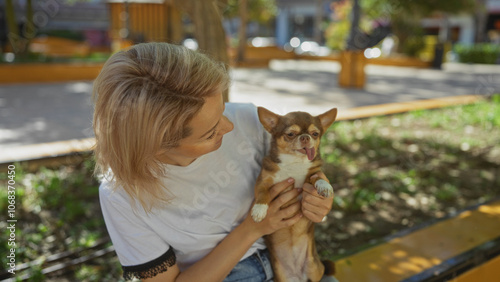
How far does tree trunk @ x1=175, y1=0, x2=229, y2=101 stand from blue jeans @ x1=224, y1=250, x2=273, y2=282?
2.46 meters

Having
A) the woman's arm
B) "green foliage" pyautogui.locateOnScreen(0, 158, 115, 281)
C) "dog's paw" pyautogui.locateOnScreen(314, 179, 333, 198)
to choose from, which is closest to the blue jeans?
the woman's arm

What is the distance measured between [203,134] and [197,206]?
0.36 metres

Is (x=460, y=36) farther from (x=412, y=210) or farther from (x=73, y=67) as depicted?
(x=412, y=210)

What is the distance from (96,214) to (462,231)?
3337mm

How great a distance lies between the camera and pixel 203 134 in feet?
5.12

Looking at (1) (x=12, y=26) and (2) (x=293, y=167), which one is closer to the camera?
(2) (x=293, y=167)

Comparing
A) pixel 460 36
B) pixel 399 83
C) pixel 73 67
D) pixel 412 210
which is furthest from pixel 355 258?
pixel 460 36

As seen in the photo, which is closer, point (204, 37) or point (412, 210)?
point (204, 37)

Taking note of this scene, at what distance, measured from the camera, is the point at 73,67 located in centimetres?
1474

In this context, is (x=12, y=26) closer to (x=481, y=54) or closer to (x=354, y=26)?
(x=354, y=26)

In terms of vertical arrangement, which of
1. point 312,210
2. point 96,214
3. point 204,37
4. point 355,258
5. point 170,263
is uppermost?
point 204,37

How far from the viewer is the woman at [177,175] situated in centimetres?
143

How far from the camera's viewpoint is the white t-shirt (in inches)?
62.3

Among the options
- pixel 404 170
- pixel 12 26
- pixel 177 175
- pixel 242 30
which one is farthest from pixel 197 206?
pixel 242 30
